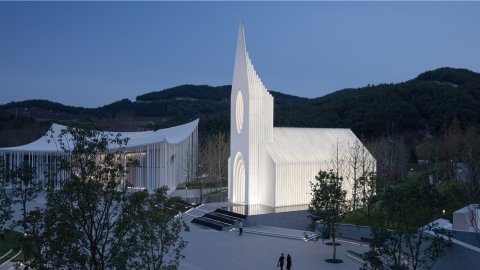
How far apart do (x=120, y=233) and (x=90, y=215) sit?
0.66 meters

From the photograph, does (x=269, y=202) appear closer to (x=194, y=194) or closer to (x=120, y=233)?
(x=194, y=194)

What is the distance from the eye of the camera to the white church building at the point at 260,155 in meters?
25.7

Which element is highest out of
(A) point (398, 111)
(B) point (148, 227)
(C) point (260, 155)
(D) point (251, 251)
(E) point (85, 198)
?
(A) point (398, 111)

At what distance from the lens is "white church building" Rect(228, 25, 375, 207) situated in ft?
84.4

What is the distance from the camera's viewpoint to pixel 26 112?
9781 centimetres

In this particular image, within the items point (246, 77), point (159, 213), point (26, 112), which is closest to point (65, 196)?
point (159, 213)

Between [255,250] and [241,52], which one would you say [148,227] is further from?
[241,52]

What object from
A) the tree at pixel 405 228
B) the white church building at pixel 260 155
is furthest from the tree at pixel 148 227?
the white church building at pixel 260 155

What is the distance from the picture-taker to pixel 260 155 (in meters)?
26.3

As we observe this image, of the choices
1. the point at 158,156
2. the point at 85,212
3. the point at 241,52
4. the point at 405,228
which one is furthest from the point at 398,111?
the point at 85,212

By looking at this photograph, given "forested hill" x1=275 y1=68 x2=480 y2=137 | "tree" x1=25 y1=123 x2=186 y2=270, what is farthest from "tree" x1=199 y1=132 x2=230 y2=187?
"tree" x1=25 y1=123 x2=186 y2=270

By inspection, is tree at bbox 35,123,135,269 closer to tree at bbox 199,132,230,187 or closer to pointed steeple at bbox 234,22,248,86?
pointed steeple at bbox 234,22,248,86

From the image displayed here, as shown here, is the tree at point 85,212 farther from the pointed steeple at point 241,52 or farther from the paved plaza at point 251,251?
the pointed steeple at point 241,52

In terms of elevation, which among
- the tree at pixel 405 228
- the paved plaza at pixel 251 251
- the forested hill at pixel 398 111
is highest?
the forested hill at pixel 398 111
